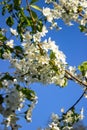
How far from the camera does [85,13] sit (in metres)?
4.98

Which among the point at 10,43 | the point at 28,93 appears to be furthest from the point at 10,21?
the point at 28,93

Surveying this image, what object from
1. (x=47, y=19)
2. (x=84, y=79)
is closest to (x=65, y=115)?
(x=84, y=79)

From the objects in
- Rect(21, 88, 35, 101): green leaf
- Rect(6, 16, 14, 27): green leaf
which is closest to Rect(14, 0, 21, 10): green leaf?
Rect(6, 16, 14, 27): green leaf

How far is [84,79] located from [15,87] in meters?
1.13

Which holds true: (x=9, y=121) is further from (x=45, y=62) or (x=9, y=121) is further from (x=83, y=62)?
(x=83, y=62)

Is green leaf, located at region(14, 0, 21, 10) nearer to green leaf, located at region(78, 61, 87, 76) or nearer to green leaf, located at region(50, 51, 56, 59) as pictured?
green leaf, located at region(78, 61, 87, 76)

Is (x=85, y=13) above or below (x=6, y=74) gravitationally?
above

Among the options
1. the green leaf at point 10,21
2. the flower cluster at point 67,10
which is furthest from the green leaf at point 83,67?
the green leaf at point 10,21

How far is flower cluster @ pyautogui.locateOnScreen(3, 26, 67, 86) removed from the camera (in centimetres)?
363

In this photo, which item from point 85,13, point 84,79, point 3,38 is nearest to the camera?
point 3,38

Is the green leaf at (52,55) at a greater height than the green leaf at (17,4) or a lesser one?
lesser

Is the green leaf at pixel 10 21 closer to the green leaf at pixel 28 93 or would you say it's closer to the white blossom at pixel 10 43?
the white blossom at pixel 10 43

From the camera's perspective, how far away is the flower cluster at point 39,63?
11.9 feet

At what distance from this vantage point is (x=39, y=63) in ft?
11.9
